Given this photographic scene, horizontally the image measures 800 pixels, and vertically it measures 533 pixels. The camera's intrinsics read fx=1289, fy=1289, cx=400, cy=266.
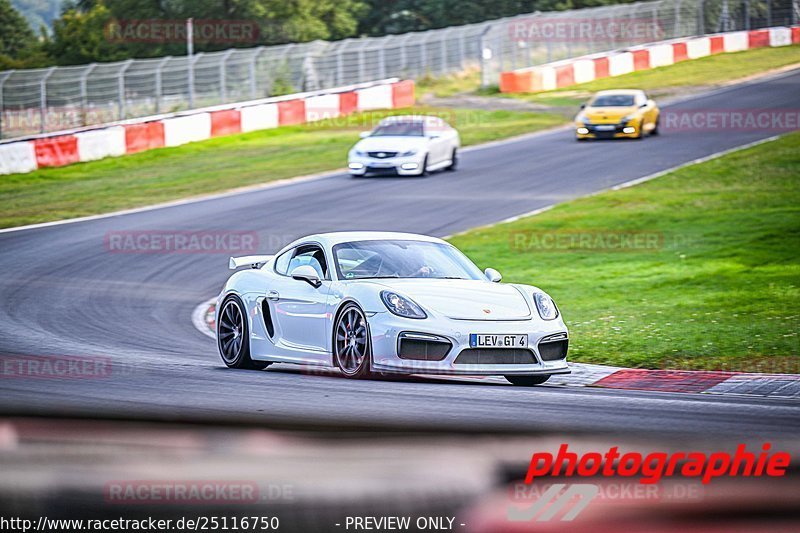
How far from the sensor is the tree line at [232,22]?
65.1m

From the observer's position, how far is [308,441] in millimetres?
6727

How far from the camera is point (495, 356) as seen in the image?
975 cm

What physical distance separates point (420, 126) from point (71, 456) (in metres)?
23.7

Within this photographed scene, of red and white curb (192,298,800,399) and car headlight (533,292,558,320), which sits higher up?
car headlight (533,292,558,320)

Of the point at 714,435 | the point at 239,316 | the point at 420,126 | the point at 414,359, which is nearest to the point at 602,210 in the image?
the point at 420,126

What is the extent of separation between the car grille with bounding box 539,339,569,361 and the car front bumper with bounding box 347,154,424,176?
1880 cm

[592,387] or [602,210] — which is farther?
[602,210]

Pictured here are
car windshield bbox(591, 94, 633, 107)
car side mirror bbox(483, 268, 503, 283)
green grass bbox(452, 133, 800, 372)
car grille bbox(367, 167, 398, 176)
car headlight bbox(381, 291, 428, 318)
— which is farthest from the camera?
car windshield bbox(591, 94, 633, 107)

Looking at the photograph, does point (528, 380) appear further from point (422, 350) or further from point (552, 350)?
point (422, 350)

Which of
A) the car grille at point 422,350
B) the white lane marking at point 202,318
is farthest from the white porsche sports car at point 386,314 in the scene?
the white lane marking at point 202,318

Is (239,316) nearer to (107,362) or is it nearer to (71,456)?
(107,362)

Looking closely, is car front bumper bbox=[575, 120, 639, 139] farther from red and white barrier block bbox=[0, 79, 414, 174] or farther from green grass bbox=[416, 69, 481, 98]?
green grass bbox=[416, 69, 481, 98]

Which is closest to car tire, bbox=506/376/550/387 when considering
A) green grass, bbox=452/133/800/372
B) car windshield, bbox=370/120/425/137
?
green grass, bbox=452/133/800/372

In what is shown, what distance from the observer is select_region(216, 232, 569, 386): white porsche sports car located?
9.64 metres
